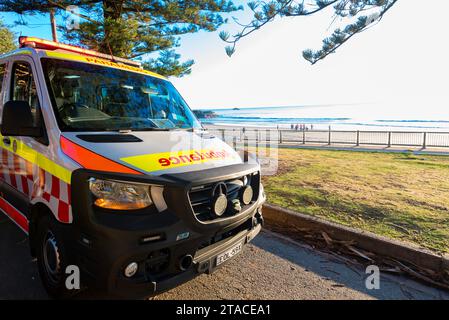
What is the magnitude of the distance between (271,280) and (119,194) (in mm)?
1948

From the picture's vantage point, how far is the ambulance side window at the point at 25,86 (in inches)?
120

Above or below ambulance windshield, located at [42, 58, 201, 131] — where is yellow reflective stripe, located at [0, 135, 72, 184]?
below

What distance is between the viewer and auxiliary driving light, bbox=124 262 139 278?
2182mm

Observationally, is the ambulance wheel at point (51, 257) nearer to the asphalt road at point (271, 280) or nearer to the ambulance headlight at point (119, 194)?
the asphalt road at point (271, 280)

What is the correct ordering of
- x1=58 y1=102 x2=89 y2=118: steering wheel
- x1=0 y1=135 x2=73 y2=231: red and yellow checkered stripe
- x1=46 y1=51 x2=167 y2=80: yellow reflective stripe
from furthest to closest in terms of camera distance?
x1=46 y1=51 x2=167 y2=80: yellow reflective stripe, x1=58 y1=102 x2=89 y2=118: steering wheel, x1=0 y1=135 x2=73 y2=231: red and yellow checkered stripe

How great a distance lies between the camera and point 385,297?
300cm

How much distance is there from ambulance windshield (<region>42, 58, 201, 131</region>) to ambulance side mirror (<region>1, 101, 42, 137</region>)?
0.24m

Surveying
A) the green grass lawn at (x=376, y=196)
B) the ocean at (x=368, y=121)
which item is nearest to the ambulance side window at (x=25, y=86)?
the green grass lawn at (x=376, y=196)

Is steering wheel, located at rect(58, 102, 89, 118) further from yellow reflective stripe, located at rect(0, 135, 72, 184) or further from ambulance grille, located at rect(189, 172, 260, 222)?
ambulance grille, located at rect(189, 172, 260, 222)

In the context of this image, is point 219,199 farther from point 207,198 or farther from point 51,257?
point 51,257

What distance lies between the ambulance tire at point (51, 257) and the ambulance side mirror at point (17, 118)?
815 mm

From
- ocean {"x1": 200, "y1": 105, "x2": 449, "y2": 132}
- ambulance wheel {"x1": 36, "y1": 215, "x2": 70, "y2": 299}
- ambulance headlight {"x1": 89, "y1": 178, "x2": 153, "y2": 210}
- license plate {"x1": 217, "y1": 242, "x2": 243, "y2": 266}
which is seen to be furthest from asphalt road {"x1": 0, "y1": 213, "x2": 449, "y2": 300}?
ocean {"x1": 200, "y1": 105, "x2": 449, "y2": 132}

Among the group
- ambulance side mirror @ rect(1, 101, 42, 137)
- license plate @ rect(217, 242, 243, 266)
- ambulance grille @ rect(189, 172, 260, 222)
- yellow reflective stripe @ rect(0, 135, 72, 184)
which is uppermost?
ambulance side mirror @ rect(1, 101, 42, 137)

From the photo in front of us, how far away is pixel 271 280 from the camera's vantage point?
128 inches
